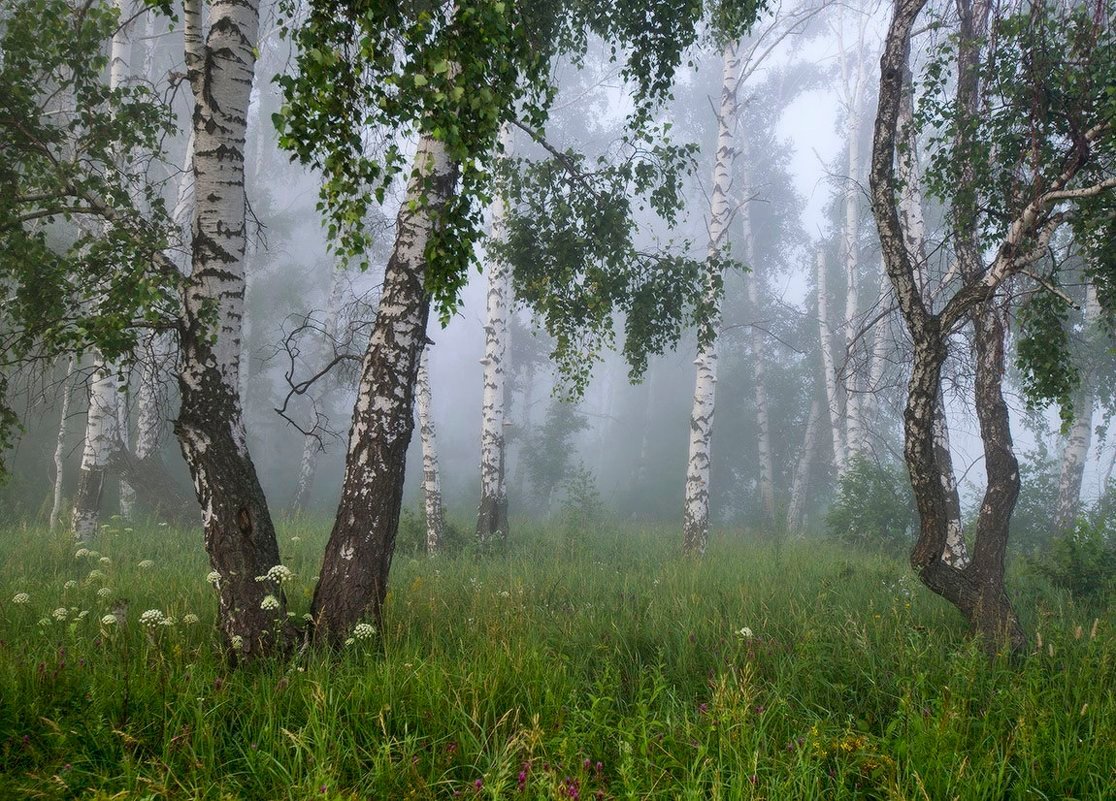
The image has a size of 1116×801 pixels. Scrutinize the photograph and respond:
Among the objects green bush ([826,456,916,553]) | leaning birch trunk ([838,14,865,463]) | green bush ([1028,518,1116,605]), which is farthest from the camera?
leaning birch trunk ([838,14,865,463])

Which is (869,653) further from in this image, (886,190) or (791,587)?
(886,190)

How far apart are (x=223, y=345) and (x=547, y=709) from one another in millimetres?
3126

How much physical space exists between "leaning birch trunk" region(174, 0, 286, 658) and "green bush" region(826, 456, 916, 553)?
1138cm

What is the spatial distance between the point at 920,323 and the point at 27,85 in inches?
284

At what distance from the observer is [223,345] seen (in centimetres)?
449

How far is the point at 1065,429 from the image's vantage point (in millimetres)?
5035

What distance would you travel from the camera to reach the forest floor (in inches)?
116

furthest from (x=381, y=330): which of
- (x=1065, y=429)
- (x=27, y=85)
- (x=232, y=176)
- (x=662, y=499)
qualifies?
(x=662, y=499)

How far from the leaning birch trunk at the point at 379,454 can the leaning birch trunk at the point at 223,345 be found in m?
0.41

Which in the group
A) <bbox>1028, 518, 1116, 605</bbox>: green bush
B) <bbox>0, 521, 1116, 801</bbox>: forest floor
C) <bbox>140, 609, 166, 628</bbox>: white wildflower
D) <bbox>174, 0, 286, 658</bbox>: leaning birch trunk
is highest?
<bbox>174, 0, 286, 658</bbox>: leaning birch trunk

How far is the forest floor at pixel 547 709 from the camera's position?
2.96 metres

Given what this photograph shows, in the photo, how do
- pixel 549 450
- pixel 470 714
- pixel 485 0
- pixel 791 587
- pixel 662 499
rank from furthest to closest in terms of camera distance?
1. pixel 662 499
2. pixel 549 450
3. pixel 791 587
4. pixel 470 714
5. pixel 485 0

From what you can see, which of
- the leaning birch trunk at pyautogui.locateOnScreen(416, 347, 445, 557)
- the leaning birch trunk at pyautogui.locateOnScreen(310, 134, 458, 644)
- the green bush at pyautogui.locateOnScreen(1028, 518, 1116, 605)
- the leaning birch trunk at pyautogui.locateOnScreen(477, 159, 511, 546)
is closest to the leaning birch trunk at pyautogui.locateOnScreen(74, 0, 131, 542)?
the leaning birch trunk at pyautogui.locateOnScreen(416, 347, 445, 557)

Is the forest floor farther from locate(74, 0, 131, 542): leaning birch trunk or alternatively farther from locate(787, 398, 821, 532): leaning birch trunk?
locate(787, 398, 821, 532): leaning birch trunk
